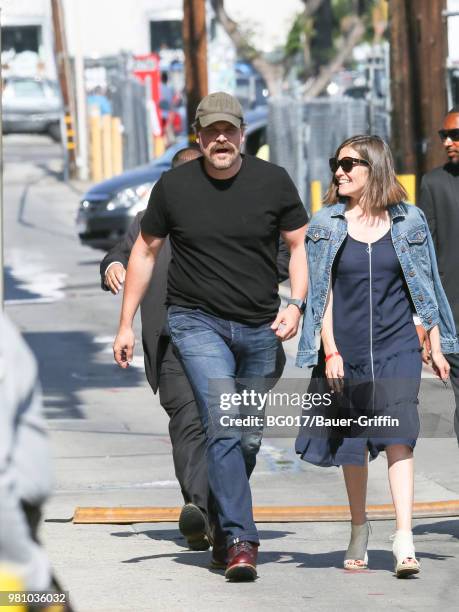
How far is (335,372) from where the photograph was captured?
6.60 meters

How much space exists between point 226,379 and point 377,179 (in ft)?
3.23

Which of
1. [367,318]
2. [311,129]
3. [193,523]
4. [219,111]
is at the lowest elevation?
[193,523]

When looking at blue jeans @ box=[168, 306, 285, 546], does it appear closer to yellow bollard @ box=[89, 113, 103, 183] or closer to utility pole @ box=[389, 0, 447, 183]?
utility pole @ box=[389, 0, 447, 183]

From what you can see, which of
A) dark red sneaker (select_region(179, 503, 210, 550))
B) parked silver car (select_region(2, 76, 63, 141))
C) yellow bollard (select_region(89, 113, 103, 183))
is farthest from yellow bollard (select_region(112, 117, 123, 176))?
dark red sneaker (select_region(179, 503, 210, 550))

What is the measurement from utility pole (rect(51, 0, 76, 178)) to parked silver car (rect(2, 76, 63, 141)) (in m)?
7.24

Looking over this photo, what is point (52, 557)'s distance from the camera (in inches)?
283

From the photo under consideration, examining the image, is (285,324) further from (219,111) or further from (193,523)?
(193,523)

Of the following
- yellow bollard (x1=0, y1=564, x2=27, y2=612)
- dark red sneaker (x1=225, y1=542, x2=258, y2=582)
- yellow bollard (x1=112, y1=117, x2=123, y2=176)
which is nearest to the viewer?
yellow bollard (x1=0, y1=564, x2=27, y2=612)

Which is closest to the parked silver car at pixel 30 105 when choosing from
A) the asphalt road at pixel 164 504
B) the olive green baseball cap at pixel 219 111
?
the asphalt road at pixel 164 504

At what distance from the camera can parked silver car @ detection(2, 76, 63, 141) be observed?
49469 mm

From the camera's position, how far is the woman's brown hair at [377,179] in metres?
6.70

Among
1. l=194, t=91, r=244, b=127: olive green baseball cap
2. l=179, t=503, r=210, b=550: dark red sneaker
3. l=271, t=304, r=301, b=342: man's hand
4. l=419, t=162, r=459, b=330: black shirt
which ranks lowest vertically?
l=179, t=503, r=210, b=550: dark red sneaker

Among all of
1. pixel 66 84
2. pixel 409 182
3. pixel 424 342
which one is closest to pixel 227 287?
pixel 424 342

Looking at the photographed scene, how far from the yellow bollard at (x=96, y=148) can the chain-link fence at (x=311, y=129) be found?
48.1 ft
